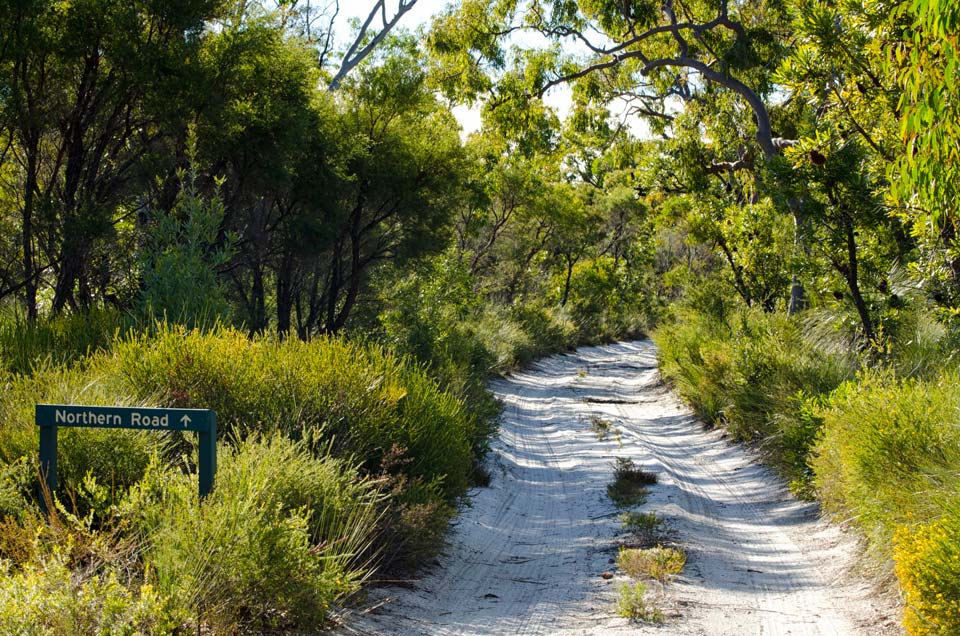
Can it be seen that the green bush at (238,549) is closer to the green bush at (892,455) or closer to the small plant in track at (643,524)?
the small plant in track at (643,524)

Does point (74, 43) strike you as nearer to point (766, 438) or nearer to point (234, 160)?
point (234, 160)

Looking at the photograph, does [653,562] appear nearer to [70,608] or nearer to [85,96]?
[70,608]

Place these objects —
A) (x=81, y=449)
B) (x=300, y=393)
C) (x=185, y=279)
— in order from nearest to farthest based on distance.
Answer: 1. (x=81, y=449)
2. (x=300, y=393)
3. (x=185, y=279)

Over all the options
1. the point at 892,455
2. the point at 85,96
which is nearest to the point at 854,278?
the point at 892,455

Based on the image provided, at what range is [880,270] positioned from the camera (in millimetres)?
10992

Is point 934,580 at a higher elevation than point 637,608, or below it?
higher

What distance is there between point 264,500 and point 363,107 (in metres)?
13.4

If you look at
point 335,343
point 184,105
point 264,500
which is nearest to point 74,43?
point 184,105

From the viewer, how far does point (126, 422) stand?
4211 millimetres

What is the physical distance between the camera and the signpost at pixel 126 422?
4230mm

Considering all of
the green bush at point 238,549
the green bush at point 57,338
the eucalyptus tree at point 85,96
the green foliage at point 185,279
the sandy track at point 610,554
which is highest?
the eucalyptus tree at point 85,96

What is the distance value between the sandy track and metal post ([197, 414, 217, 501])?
138 cm

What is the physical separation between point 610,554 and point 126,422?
178 inches

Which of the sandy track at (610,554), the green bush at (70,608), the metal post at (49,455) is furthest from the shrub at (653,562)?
the metal post at (49,455)
